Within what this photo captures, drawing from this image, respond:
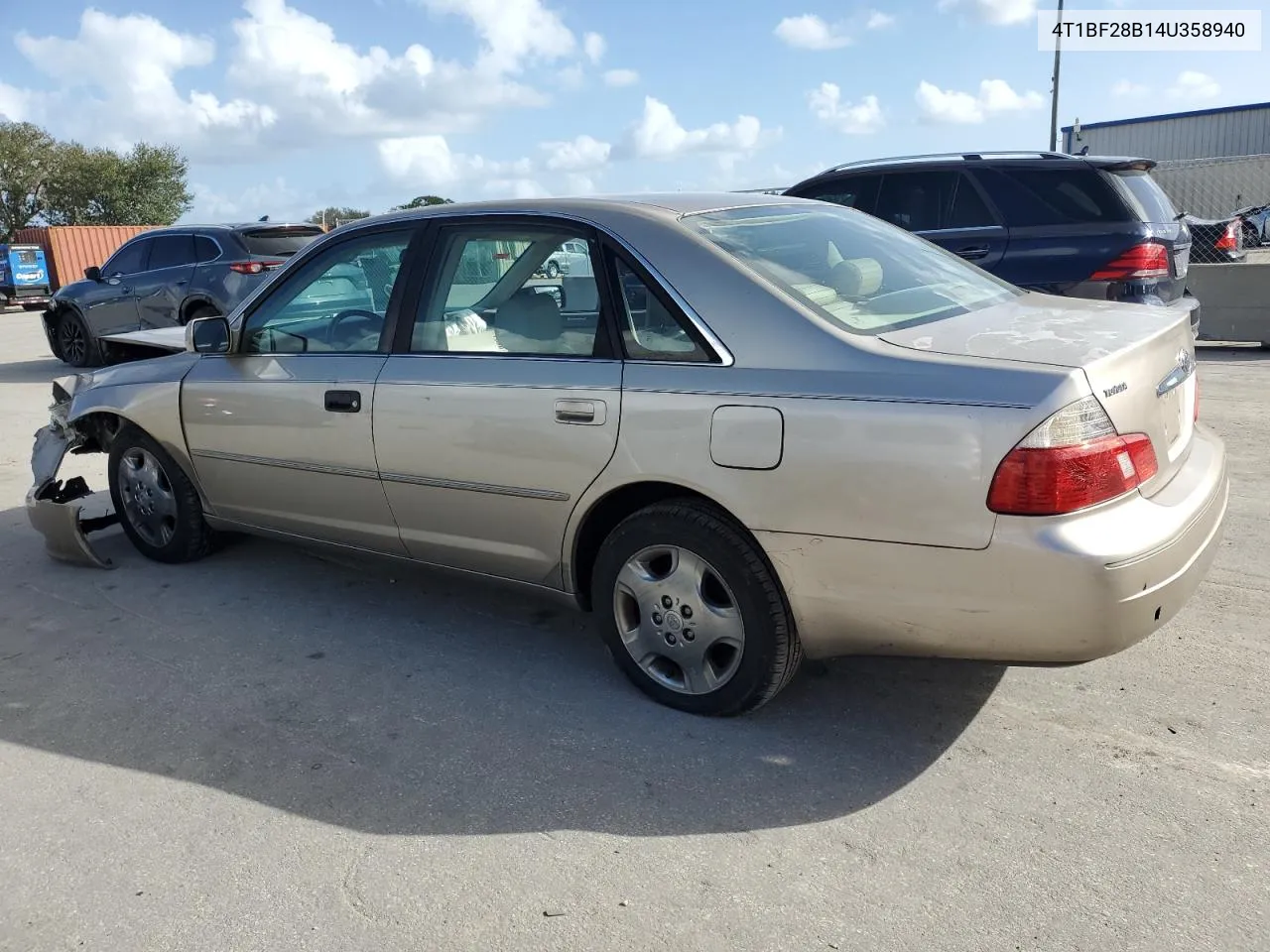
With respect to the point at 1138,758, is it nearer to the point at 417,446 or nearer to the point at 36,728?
the point at 417,446

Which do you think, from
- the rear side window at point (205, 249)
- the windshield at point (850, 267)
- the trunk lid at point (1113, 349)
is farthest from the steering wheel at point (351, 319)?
the rear side window at point (205, 249)

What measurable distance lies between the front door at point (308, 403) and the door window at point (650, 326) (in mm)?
1078

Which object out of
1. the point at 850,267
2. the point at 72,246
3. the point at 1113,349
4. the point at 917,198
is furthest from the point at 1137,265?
the point at 72,246

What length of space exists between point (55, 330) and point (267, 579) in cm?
1095

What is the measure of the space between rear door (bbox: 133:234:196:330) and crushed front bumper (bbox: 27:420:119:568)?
293 inches

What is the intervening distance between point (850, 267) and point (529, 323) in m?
1.11

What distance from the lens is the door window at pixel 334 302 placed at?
4133mm

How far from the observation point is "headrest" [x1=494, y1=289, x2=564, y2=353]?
364cm

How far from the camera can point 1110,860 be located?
8.58 ft

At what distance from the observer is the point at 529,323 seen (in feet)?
12.2

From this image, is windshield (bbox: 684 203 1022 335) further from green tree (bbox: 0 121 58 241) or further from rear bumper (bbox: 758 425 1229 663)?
green tree (bbox: 0 121 58 241)

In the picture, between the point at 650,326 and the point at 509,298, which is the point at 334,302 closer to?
the point at 509,298

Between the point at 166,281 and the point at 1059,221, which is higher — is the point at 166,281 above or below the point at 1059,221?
below

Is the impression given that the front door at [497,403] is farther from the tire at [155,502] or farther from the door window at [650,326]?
the tire at [155,502]
